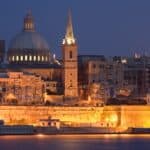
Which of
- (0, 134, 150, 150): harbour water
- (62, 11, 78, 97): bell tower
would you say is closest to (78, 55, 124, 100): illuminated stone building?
(62, 11, 78, 97): bell tower

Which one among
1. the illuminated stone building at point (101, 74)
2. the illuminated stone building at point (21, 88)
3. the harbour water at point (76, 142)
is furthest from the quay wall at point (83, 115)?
the illuminated stone building at point (101, 74)

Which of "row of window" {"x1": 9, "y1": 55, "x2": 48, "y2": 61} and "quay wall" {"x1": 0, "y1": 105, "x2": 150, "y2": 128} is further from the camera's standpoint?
"row of window" {"x1": 9, "y1": 55, "x2": 48, "y2": 61}

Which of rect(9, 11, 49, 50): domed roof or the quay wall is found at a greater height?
rect(9, 11, 49, 50): domed roof

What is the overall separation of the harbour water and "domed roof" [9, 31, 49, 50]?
24159 millimetres

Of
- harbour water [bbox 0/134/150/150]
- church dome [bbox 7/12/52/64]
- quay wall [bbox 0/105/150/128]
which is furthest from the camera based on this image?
church dome [bbox 7/12/52/64]

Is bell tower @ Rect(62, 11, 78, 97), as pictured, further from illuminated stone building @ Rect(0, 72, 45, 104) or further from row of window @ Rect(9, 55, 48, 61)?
row of window @ Rect(9, 55, 48, 61)

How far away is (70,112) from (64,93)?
7289 mm

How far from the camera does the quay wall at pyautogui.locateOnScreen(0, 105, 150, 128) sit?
371ft

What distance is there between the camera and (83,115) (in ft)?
374

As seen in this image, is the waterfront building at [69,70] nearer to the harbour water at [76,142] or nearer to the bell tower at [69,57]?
the bell tower at [69,57]

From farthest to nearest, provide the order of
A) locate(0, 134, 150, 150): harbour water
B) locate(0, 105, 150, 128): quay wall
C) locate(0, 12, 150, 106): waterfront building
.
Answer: locate(0, 12, 150, 106): waterfront building
locate(0, 105, 150, 128): quay wall
locate(0, 134, 150, 150): harbour water

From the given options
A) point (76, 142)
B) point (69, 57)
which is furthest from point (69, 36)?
point (76, 142)

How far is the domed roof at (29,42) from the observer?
5079 inches

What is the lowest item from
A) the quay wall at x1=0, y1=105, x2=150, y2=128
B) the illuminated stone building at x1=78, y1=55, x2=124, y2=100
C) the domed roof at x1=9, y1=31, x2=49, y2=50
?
the quay wall at x1=0, y1=105, x2=150, y2=128
